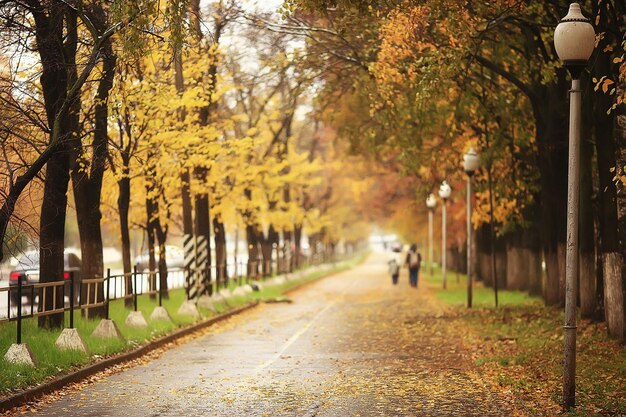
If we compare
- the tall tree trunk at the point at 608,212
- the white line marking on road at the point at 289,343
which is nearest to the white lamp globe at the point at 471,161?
the white line marking on road at the point at 289,343

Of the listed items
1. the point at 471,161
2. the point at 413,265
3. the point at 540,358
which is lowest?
the point at 540,358

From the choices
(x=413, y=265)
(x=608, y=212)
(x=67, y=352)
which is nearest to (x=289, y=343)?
(x=67, y=352)

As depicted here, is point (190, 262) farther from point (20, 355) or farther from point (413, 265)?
point (413, 265)

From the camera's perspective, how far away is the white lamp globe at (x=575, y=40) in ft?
34.5

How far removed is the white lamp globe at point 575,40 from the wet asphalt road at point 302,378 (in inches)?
162

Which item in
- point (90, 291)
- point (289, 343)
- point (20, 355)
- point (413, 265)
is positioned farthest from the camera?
point (413, 265)

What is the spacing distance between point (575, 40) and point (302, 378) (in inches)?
238

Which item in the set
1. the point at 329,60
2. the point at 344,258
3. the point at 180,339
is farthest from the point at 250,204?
the point at 344,258

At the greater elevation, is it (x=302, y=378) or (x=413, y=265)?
(x=413, y=265)

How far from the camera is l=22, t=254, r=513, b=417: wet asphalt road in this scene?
→ 10750 mm

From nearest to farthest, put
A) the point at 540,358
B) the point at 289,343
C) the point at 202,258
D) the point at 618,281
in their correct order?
the point at 540,358
the point at 618,281
the point at 289,343
the point at 202,258

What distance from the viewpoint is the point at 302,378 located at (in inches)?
524

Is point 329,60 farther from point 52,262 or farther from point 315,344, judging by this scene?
point 52,262

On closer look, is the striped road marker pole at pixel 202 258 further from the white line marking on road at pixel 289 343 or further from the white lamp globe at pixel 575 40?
the white lamp globe at pixel 575 40
